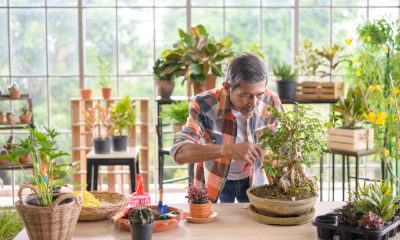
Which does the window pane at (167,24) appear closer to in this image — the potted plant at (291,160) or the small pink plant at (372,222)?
the potted plant at (291,160)

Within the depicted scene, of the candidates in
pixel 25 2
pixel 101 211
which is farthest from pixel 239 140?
pixel 25 2

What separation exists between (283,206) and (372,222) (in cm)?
36

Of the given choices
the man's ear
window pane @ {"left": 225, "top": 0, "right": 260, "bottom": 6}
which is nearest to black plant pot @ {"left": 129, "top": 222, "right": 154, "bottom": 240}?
the man's ear

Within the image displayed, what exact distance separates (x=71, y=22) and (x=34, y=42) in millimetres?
506

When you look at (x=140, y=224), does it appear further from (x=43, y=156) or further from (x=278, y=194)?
(x=278, y=194)

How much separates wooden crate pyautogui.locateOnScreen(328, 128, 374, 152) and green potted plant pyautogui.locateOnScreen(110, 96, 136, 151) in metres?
1.93

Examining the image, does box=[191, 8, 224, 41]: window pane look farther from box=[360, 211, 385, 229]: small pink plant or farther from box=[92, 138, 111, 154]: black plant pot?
box=[360, 211, 385, 229]: small pink plant

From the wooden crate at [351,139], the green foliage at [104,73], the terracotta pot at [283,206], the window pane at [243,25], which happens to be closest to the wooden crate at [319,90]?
the wooden crate at [351,139]

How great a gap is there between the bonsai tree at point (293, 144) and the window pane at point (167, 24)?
10.7 ft

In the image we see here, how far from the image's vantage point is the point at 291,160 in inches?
68.9

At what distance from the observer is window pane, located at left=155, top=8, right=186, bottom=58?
475cm

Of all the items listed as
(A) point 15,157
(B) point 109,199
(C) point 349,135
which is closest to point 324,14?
(C) point 349,135

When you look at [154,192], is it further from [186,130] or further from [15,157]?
[15,157]

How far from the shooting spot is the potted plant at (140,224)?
1505 millimetres
